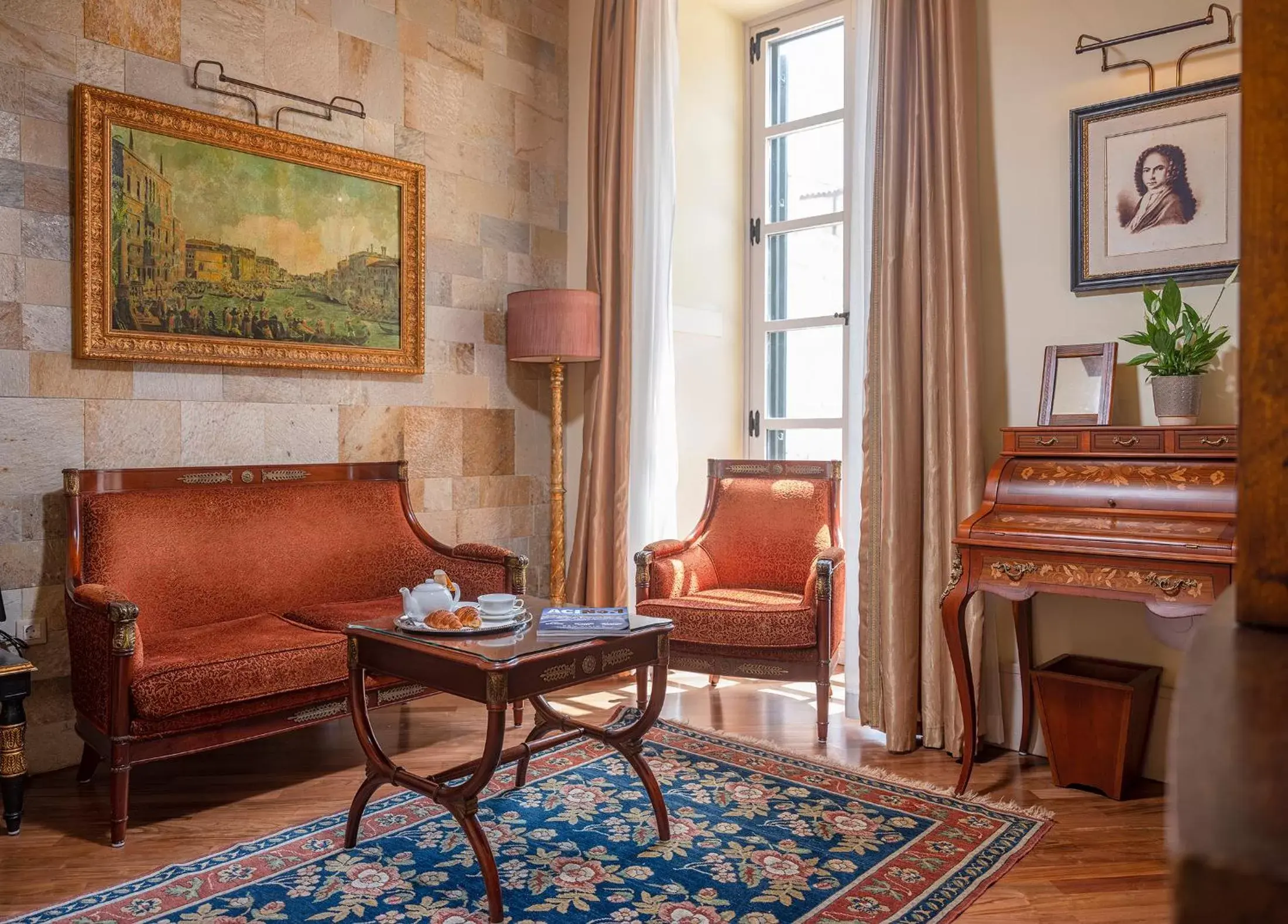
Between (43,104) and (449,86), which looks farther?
(449,86)

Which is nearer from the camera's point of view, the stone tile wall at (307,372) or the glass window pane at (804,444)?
the stone tile wall at (307,372)

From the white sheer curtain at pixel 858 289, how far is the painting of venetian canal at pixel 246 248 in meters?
2.09

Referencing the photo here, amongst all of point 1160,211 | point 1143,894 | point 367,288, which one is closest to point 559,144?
point 367,288

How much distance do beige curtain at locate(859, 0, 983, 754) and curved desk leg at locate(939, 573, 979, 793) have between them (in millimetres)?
409

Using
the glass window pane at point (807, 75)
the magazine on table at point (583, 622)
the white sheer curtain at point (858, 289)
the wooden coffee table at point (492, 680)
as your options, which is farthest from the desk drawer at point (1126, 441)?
the glass window pane at point (807, 75)

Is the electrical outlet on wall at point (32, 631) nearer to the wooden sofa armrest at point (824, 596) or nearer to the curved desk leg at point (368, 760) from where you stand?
the curved desk leg at point (368, 760)

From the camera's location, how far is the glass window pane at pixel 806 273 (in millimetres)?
5008

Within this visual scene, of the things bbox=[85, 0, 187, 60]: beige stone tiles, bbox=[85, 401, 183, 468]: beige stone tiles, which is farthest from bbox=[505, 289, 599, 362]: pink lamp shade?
bbox=[85, 0, 187, 60]: beige stone tiles

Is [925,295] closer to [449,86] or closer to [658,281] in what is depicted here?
[658,281]

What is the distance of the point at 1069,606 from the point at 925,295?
1294mm

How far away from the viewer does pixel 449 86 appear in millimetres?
4660

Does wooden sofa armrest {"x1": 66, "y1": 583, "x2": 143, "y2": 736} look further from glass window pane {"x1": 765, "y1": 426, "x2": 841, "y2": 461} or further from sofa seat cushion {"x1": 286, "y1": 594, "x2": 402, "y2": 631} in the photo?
glass window pane {"x1": 765, "y1": 426, "x2": 841, "y2": 461}

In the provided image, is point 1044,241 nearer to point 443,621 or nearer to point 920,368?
point 920,368

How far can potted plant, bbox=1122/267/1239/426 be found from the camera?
3.05m
